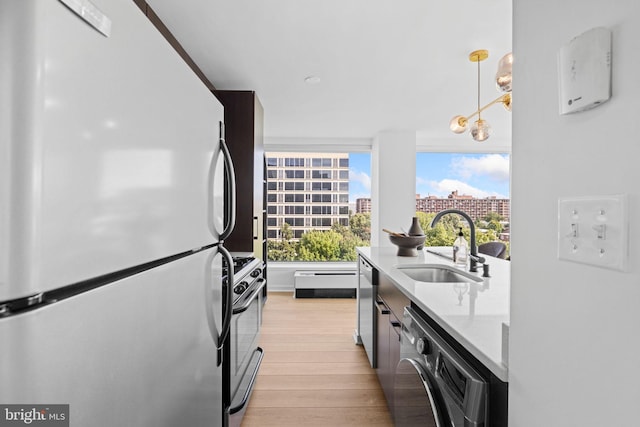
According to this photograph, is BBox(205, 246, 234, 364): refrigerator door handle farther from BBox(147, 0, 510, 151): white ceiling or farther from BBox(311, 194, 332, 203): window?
BBox(311, 194, 332, 203): window

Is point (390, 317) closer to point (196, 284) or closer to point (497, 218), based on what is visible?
point (196, 284)

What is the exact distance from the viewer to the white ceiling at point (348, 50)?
2018 millimetres

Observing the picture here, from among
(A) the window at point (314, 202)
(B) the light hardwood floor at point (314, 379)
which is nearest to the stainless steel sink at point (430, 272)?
(B) the light hardwood floor at point (314, 379)

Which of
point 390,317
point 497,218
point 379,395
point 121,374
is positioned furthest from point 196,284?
point 497,218

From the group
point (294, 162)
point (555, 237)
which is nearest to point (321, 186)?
point (294, 162)

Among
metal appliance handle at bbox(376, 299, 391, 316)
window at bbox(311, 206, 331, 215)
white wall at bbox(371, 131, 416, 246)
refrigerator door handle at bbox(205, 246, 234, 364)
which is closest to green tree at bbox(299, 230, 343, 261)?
window at bbox(311, 206, 331, 215)

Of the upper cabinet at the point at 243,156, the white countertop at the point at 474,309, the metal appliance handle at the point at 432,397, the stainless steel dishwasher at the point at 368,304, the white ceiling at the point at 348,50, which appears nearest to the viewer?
the white countertop at the point at 474,309

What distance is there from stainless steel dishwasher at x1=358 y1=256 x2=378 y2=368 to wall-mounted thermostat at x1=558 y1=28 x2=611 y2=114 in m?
1.97

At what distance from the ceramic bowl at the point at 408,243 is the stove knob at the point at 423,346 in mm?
1617

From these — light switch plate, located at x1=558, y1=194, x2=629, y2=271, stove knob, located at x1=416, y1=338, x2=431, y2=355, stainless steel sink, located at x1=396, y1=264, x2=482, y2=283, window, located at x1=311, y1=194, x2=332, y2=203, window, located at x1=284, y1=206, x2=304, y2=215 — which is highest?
window, located at x1=311, y1=194, x2=332, y2=203

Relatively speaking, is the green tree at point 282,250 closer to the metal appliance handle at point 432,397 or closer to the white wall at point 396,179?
the white wall at point 396,179

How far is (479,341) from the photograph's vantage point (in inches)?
35.5

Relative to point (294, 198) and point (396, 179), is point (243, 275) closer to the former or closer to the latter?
point (396, 179)

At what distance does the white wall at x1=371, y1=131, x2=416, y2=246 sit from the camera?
5020mm
